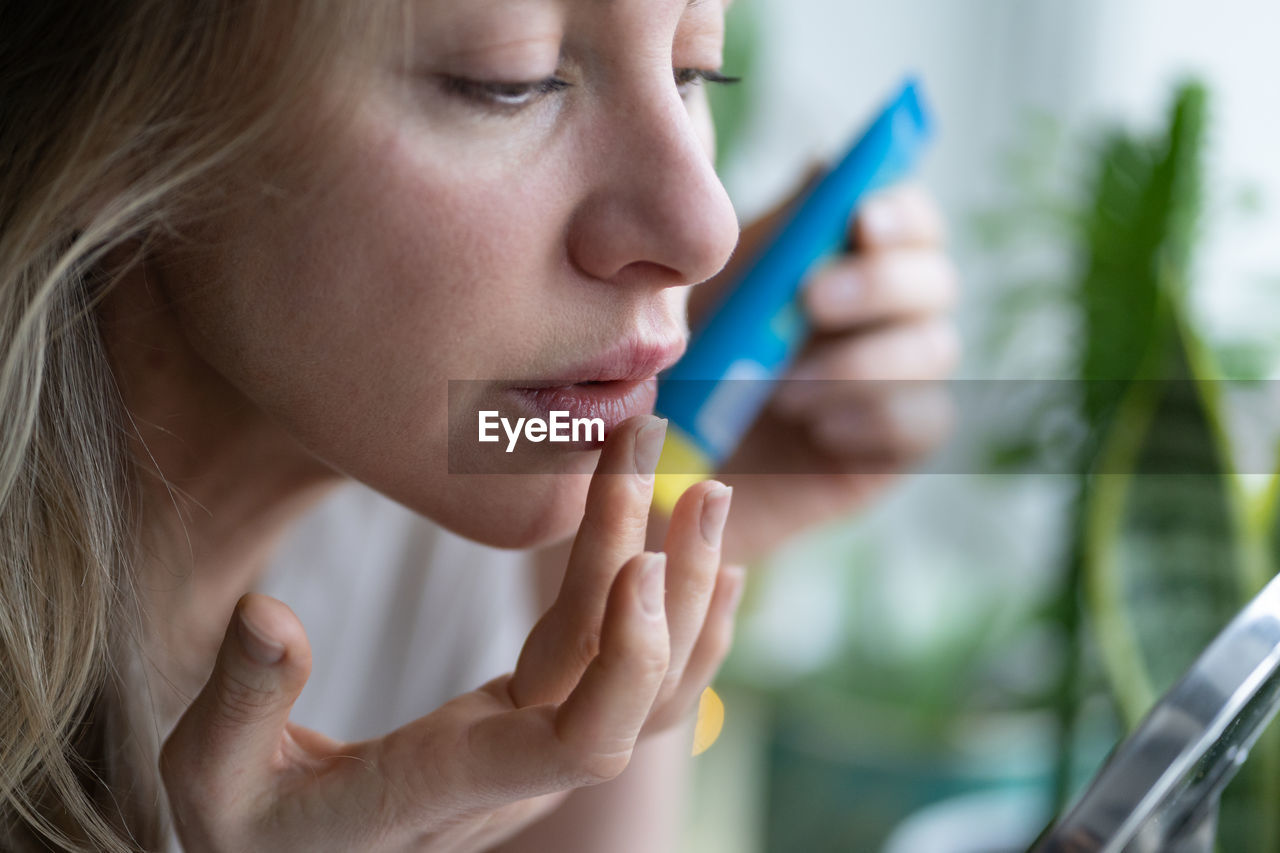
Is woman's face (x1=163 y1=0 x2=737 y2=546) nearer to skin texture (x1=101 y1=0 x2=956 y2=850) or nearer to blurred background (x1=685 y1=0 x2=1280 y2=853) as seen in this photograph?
skin texture (x1=101 y1=0 x2=956 y2=850)

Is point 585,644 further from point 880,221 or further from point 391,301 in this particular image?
point 880,221

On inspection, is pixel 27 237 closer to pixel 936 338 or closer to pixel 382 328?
pixel 382 328

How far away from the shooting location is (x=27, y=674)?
25 centimetres

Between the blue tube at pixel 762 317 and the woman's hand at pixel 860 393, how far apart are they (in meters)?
0.03

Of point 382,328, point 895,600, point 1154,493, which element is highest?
point 382,328

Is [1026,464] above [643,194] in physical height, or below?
below

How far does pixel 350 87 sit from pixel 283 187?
0.03 m

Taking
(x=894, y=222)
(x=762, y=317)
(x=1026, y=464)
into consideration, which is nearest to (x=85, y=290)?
(x=762, y=317)

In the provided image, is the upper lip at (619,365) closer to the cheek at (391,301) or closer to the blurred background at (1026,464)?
the cheek at (391,301)

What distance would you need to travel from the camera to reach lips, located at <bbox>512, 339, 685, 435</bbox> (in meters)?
0.24

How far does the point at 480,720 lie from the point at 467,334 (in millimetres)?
86

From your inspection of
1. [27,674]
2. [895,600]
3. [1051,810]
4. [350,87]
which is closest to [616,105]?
[350,87]

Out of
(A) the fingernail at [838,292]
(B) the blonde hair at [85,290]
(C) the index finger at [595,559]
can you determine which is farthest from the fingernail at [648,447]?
(A) the fingernail at [838,292]

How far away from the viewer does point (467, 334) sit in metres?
0.23
